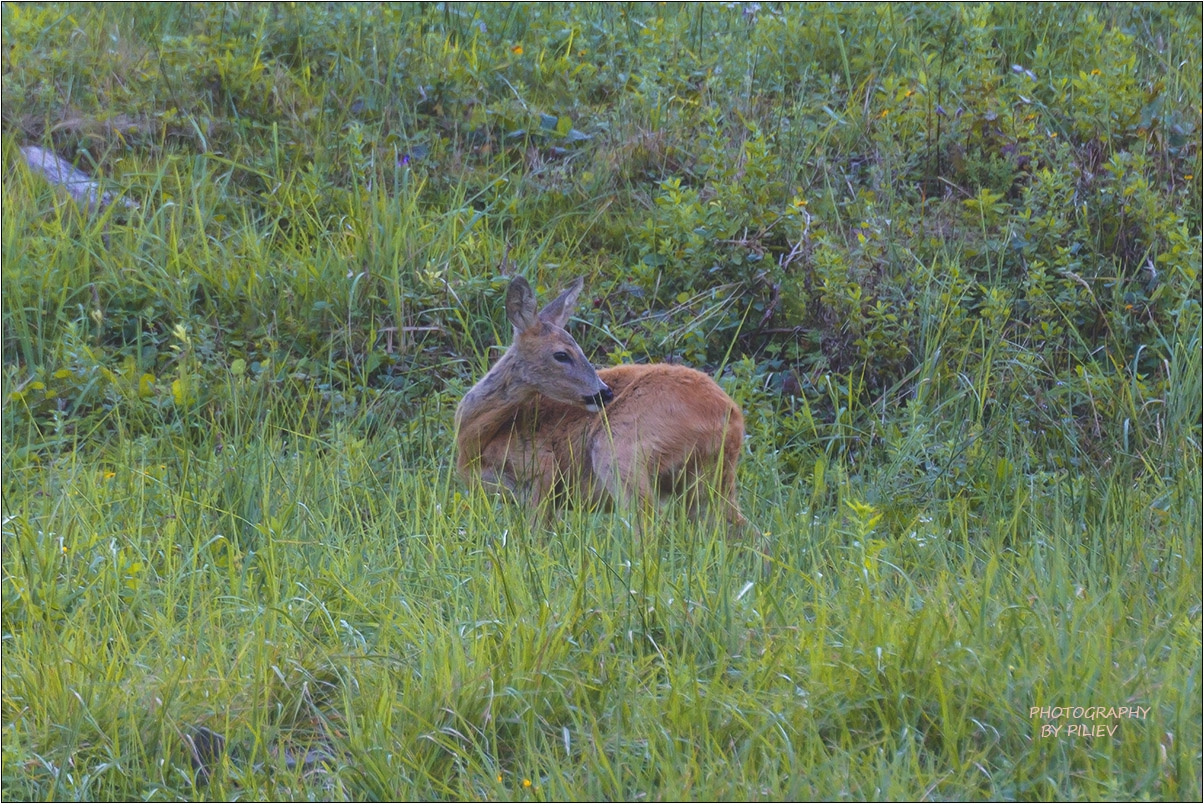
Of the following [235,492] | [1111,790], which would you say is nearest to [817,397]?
[235,492]

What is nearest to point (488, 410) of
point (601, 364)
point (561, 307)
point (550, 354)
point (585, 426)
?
point (550, 354)

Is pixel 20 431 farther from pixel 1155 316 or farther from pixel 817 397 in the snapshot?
pixel 1155 316

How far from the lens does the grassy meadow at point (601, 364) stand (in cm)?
321

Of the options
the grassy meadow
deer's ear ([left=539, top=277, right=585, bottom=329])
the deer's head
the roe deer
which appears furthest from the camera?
deer's ear ([left=539, top=277, right=585, bottom=329])

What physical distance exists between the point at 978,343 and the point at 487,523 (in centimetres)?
296

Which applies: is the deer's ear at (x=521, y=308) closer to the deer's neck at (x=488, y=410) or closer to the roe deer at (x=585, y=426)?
the roe deer at (x=585, y=426)

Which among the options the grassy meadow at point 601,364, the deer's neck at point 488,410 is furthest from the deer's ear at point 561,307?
the grassy meadow at point 601,364

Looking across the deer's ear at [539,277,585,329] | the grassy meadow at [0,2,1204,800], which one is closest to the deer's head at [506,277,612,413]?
the deer's ear at [539,277,585,329]

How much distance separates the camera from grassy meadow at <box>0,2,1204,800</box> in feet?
10.5

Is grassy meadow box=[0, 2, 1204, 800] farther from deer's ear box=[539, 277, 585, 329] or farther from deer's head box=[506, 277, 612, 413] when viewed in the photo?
deer's ear box=[539, 277, 585, 329]

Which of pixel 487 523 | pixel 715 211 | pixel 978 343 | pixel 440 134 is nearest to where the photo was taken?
pixel 487 523

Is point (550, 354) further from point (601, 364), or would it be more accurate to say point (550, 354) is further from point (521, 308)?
point (601, 364)

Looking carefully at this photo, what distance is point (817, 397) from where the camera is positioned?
6426 mm

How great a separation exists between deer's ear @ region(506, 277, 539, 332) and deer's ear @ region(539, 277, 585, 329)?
0.06 metres
